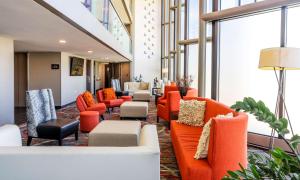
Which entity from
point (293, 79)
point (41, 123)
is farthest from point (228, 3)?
point (41, 123)

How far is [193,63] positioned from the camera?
8.55 meters

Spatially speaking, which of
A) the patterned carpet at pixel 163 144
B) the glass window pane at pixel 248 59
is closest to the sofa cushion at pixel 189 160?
the patterned carpet at pixel 163 144

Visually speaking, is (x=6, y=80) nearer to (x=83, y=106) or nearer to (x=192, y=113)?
(x=83, y=106)

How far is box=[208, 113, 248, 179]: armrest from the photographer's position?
2426 millimetres

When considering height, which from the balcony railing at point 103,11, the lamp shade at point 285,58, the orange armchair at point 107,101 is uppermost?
the balcony railing at point 103,11

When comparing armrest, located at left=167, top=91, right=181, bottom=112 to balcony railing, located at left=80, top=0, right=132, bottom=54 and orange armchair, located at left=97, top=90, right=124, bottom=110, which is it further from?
orange armchair, located at left=97, top=90, right=124, bottom=110

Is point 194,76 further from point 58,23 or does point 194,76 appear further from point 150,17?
point 150,17

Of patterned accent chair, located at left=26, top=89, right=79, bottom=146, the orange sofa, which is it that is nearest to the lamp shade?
the orange sofa

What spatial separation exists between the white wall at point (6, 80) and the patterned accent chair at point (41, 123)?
193 cm

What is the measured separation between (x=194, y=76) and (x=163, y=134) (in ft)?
11.6

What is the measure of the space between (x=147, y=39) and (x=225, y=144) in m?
13.3

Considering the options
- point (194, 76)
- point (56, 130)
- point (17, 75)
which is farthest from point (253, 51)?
point (17, 75)

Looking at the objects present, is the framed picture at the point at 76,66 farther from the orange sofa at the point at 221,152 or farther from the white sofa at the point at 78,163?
the white sofa at the point at 78,163

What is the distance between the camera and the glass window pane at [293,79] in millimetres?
4156
